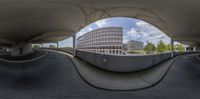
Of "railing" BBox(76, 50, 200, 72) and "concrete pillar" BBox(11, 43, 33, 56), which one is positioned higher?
"concrete pillar" BBox(11, 43, 33, 56)

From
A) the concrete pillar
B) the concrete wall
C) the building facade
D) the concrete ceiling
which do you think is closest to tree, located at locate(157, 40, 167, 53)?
the building facade

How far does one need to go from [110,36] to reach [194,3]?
9359 centimetres

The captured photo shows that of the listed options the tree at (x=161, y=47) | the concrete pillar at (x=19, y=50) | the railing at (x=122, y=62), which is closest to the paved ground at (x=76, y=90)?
the railing at (x=122, y=62)

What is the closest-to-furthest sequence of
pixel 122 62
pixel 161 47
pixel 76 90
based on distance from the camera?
pixel 76 90 < pixel 122 62 < pixel 161 47

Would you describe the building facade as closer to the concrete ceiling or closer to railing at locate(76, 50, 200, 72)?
the concrete ceiling

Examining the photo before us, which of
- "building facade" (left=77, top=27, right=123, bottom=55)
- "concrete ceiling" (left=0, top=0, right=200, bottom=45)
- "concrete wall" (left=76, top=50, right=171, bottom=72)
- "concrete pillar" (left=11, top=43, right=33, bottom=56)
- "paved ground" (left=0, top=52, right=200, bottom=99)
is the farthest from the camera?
"building facade" (left=77, top=27, right=123, bottom=55)

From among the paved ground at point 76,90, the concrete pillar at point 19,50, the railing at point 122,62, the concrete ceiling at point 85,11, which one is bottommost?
the paved ground at point 76,90

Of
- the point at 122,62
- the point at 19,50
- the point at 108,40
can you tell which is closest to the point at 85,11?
the point at 122,62

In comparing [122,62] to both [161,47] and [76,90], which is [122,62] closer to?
[76,90]

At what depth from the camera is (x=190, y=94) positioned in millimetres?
7078

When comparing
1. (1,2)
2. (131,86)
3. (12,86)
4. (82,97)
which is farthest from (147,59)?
(1,2)

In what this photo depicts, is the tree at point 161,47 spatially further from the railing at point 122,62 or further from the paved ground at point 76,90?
the paved ground at point 76,90

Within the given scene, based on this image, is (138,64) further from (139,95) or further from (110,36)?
(110,36)

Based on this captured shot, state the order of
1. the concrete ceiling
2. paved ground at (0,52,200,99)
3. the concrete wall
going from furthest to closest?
1. the concrete wall
2. the concrete ceiling
3. paved ground at (0,52,200,99)
